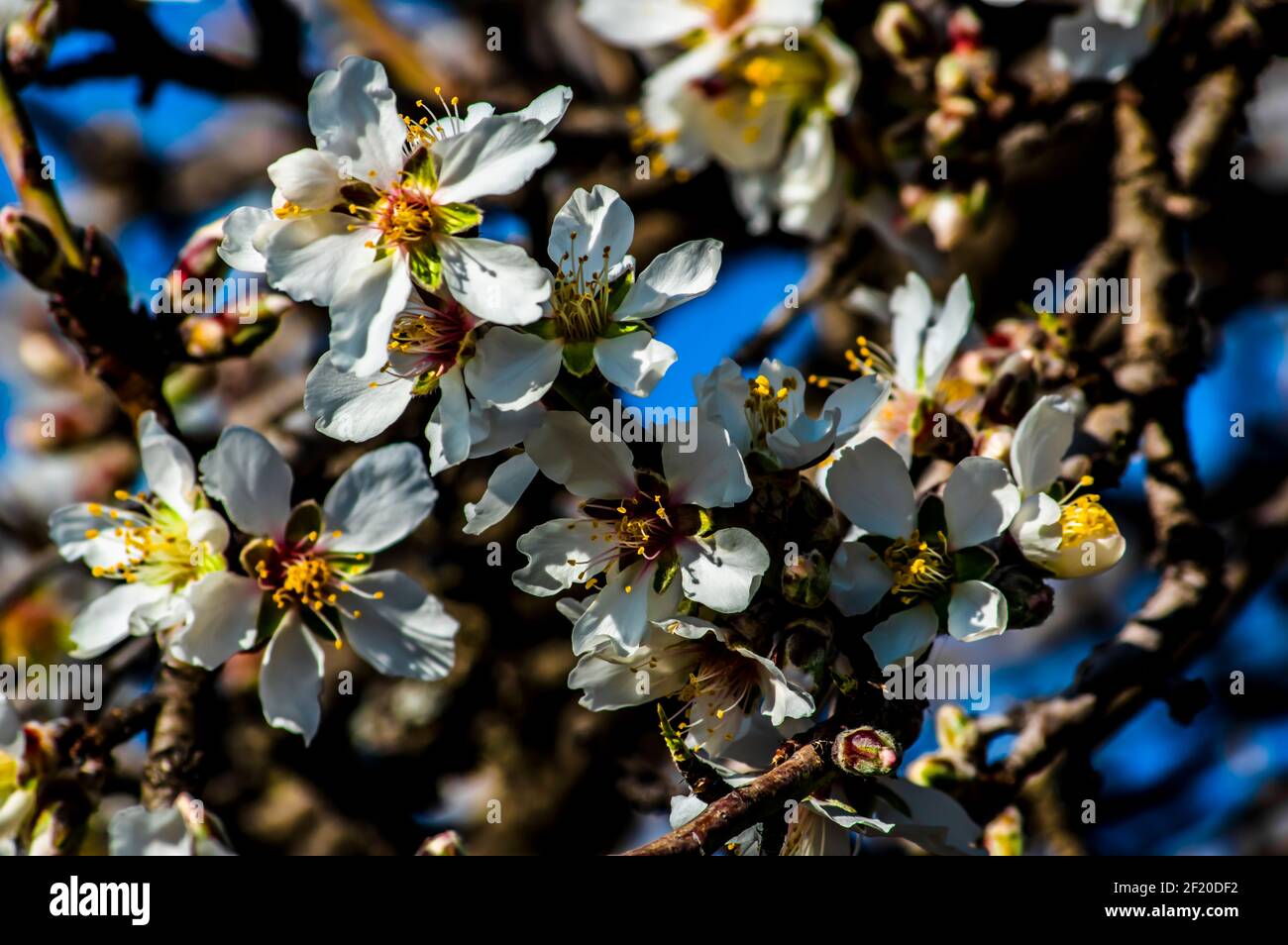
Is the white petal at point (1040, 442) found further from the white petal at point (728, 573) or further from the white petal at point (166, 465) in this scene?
the white petal at point (166, 465)

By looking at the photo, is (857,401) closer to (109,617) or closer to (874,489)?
(874,489)

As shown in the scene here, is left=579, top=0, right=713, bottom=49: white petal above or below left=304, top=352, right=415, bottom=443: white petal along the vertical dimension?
above

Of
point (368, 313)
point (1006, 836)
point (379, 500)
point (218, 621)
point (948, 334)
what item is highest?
point (368, 313)

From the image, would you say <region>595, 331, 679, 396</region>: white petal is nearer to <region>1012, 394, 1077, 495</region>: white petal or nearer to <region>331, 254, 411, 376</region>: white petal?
<region>331, 254, 411, 376</region>: white petal

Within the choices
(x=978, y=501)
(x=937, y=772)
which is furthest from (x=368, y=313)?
(x=937, y=772)

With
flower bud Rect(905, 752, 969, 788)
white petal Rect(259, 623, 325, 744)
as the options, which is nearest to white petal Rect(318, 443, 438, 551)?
white petal Rect(259, 623, 325, 744)

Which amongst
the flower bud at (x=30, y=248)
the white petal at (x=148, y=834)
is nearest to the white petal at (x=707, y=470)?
the white petal at (x=148, y=834)
